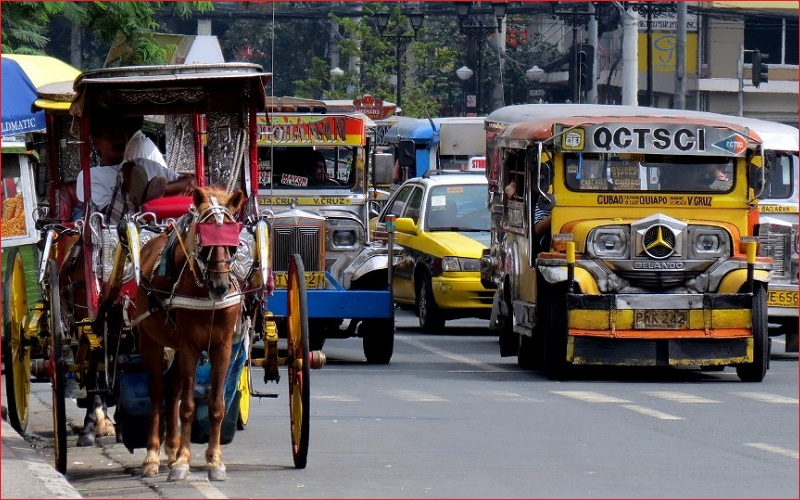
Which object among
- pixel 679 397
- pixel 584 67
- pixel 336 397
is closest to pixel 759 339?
pixel 679 397

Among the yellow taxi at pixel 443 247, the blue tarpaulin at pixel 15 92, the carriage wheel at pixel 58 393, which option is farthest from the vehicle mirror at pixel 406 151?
the carriage wheel at pixel 58 393

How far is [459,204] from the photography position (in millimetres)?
21125

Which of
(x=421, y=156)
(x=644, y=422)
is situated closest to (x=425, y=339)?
(x=644, y=422)

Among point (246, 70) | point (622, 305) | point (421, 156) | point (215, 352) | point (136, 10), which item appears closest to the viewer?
point (215, 352)

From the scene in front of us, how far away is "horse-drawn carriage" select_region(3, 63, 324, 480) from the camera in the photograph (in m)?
8.98

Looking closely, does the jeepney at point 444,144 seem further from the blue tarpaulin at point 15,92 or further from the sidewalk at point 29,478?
the sidewalk at point 29,478

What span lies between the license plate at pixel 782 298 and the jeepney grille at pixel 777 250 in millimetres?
201

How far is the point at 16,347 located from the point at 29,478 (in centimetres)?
289

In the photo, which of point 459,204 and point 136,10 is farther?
point 459,204

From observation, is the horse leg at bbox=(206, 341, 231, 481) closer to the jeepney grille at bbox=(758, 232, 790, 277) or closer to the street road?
the street road

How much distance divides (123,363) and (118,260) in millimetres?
598

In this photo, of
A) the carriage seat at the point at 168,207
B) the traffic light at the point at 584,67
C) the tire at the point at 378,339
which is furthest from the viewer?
the traffic light at the point at 584,67

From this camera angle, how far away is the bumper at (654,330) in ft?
49.0

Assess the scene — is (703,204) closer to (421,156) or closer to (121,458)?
(121,458)
